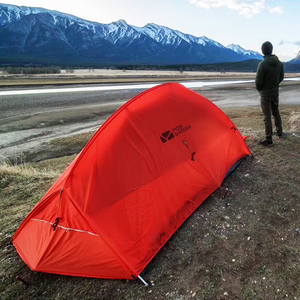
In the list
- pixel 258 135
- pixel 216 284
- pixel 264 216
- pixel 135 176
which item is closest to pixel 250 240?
pixel 264 216

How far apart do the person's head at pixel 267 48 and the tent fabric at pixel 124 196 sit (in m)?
2.90

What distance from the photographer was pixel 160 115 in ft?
14.9

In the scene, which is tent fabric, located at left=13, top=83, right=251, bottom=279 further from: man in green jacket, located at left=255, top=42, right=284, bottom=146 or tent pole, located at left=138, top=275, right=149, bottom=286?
man in green jacket, located at left=255, top=42, right=284, bottom=146

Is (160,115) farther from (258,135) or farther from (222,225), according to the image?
(258,135)

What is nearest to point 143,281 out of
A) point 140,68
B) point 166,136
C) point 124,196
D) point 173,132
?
point 124,196

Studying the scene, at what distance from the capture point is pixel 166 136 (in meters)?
4.49

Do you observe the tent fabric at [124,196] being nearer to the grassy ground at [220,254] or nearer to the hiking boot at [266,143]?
the grassy ground at [220,254]

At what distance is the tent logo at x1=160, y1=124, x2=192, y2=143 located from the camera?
4441 millimetres

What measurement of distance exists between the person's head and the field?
9.39 feet

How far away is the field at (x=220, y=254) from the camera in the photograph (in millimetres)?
3049

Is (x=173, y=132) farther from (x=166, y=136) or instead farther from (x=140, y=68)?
(x=140, y=68)

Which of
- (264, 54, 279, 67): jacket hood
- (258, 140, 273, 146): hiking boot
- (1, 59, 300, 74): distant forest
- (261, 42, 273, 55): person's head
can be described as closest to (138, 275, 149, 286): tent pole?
(258, 140, 273, 146): hiking boot

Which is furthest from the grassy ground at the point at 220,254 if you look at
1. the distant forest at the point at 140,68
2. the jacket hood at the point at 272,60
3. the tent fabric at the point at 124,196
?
the distant forest at the point at 140,68

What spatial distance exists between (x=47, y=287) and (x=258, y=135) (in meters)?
6.82
